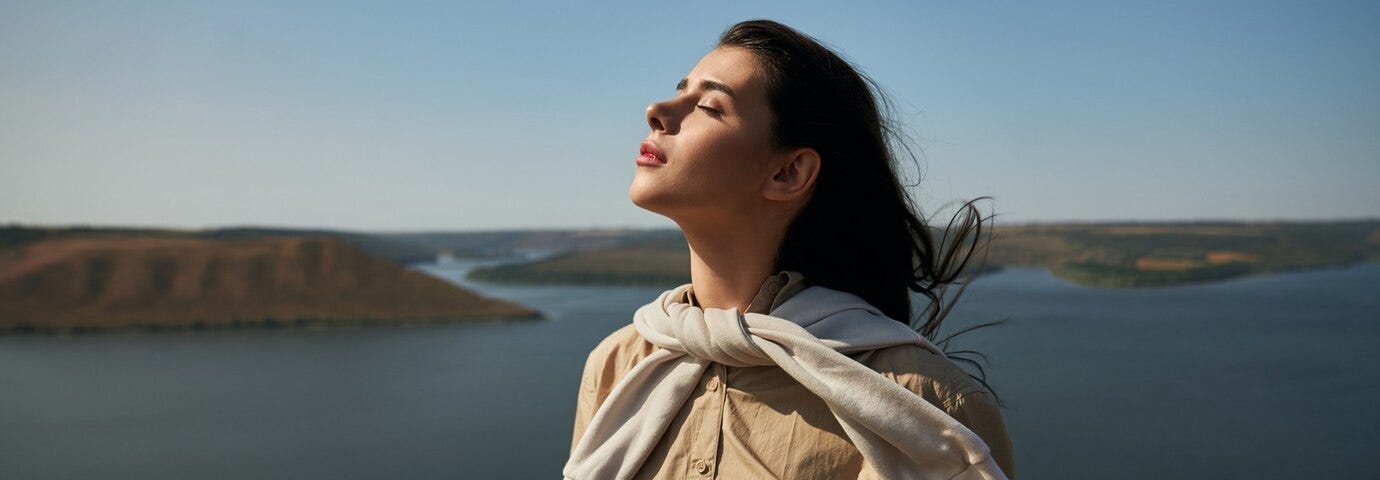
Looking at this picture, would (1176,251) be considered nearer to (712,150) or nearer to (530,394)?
(530,394)

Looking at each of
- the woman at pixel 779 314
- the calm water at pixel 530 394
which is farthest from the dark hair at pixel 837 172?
the calm water at pixel 530 394

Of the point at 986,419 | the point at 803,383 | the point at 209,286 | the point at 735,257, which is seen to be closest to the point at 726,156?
the point at 735,257

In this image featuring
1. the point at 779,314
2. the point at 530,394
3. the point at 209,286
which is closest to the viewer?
the point at 779,314

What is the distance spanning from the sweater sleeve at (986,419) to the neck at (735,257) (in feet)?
0.92

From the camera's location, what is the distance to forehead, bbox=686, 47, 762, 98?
1110mm

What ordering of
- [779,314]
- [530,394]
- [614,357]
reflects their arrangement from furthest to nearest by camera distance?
[530,394] < [614,357] < [779,314]

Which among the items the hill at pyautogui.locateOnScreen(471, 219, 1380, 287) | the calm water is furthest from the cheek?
the hill at pyautogui.locateOnScreen(471, 219, 1380, 287)

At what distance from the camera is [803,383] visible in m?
0.98

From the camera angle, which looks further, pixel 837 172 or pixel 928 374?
pixel 837 172

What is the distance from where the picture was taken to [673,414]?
3.55 feet

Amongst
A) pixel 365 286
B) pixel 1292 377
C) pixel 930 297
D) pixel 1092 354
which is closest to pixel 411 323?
pixel 365 286

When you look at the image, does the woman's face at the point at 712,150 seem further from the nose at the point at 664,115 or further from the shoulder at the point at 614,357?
the shoulder at the point at 614,357

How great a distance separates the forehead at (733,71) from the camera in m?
1.11

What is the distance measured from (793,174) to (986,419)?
345mm
